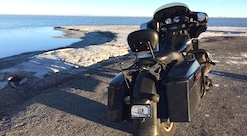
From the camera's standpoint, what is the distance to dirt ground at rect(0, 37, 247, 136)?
4.99 m

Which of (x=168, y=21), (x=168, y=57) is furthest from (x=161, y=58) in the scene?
(x=168, y=21)

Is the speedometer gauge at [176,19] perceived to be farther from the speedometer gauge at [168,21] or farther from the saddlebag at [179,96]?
the saddlebag at [179,96]

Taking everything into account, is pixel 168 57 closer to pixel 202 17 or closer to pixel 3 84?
pixel 202 17

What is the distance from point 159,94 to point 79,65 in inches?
314

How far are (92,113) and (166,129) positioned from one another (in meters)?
1.94

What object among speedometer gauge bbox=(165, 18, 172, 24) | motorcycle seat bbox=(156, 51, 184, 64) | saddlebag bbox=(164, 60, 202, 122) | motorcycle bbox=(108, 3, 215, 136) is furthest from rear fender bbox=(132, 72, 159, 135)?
speedometer gauge bbox=(165, 18, 172, 24)

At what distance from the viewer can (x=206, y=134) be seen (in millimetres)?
4727

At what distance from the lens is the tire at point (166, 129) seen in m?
4.16

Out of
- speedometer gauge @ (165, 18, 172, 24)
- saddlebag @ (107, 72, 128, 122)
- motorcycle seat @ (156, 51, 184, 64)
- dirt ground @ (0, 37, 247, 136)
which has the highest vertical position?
speedometer gauge @ (165, 18, 172, 24)

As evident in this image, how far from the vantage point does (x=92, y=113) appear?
587 centimetres

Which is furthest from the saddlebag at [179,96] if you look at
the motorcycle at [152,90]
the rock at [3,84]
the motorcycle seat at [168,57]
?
the rock at [3,84]

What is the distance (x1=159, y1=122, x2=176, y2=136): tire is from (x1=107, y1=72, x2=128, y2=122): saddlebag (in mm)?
531

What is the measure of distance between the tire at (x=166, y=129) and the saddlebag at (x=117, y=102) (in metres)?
0.53

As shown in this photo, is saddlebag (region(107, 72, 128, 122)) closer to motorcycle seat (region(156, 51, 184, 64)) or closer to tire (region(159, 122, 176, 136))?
tire (region(159, 122, 176, 136))
